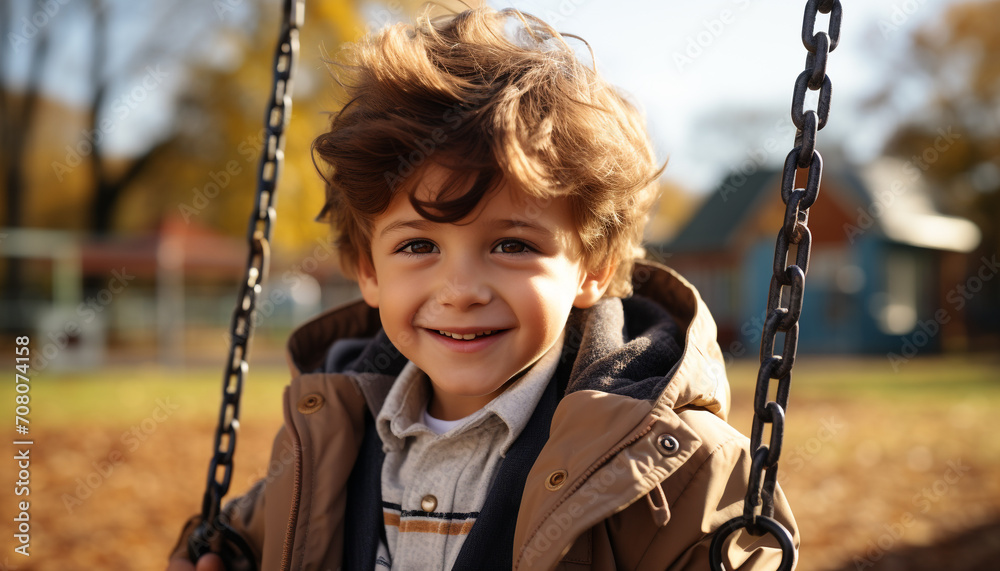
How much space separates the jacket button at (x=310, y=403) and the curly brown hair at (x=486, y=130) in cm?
33

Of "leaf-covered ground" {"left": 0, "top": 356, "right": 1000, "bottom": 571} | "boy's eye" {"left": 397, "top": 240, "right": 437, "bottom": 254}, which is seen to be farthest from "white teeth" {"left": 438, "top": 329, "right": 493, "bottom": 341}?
"leaf-covered ground" {"left": 0, "top": 356, "right": 1000, "bottom": 571}

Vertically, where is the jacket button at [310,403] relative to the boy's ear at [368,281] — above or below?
below

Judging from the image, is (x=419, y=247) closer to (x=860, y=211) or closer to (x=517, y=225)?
(x=517, y=225)

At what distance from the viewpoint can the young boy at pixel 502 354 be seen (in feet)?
4.28

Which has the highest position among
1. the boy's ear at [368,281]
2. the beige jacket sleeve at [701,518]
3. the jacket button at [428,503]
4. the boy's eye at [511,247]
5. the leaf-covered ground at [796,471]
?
the boy's eye at [511,247]

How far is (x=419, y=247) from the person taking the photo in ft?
5.06

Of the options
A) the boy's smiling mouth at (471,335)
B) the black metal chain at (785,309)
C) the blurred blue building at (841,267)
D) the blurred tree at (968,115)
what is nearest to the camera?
the black metal chain at (785,309)

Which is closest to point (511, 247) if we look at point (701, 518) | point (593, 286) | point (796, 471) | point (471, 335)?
point (471, 335)

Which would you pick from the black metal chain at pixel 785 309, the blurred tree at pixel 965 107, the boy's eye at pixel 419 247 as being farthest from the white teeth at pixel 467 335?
the blurred tree at pixel 965 107

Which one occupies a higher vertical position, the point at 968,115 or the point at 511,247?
the point at 968,115

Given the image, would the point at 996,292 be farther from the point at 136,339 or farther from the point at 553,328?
the point at 553,328

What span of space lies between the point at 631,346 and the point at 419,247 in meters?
0.45

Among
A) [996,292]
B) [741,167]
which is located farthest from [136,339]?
[996,292]

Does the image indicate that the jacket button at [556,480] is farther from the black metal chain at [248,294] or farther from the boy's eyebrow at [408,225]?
the black metal chain at [248,294]
